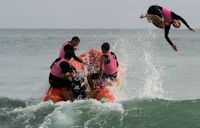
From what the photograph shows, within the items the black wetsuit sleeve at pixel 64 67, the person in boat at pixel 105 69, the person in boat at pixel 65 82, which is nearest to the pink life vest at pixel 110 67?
the person in boat at pixel 105 69

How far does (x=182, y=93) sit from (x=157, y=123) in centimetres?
644

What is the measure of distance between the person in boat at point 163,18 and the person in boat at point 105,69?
4.53 feet

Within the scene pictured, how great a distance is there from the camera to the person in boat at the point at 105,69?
38.4 feet

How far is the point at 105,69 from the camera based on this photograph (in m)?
12.0

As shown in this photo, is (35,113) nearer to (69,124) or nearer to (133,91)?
(69,124)

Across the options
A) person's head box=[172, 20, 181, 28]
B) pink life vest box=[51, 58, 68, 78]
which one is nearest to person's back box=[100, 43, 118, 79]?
pink life vest box=[51, 58, 68, 78]

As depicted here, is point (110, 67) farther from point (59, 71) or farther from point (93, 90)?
point (59, 71)

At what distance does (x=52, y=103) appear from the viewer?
1127cm

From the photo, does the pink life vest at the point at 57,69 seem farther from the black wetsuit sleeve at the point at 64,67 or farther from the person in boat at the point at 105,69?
the person in boat at the point at 105,69

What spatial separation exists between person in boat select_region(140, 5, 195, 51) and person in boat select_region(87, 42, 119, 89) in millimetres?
1380

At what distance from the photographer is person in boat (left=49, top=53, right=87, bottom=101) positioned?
11.4 meters

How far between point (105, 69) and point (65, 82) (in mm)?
1014

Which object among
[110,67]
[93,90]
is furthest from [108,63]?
Result: [93,90]

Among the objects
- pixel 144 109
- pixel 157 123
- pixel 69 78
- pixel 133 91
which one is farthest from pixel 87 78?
pixel 133 91
